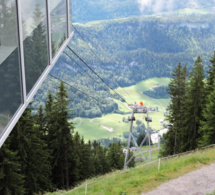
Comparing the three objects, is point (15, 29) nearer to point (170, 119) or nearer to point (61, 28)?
point (61, 28)

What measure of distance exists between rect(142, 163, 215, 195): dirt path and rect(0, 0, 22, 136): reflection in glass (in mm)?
7016

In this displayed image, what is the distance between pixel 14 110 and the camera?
3.88 m

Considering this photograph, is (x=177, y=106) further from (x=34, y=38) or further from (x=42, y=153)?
(x=34, y=38)

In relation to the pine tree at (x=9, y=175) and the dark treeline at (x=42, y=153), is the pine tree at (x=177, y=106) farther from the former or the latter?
the pine tree at (x=9, y=175)

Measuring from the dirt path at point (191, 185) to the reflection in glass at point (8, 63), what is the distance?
7.02 m

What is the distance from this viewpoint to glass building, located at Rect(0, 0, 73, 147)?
3.42m

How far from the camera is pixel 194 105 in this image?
91.9ft

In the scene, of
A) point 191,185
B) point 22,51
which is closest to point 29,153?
point 191,185

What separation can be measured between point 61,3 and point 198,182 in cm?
763

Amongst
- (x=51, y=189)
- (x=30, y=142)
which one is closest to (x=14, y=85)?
(x=30, y=142)

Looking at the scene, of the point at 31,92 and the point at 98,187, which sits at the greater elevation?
the point at 31,92

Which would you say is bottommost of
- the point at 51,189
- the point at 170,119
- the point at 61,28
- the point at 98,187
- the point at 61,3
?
the point at 51,189

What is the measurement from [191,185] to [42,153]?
14313 mm

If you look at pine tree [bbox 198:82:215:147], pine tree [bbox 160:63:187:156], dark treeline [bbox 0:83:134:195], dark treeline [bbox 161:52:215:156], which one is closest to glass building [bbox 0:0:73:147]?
dark treeline [bbox 0:83:134:195]
